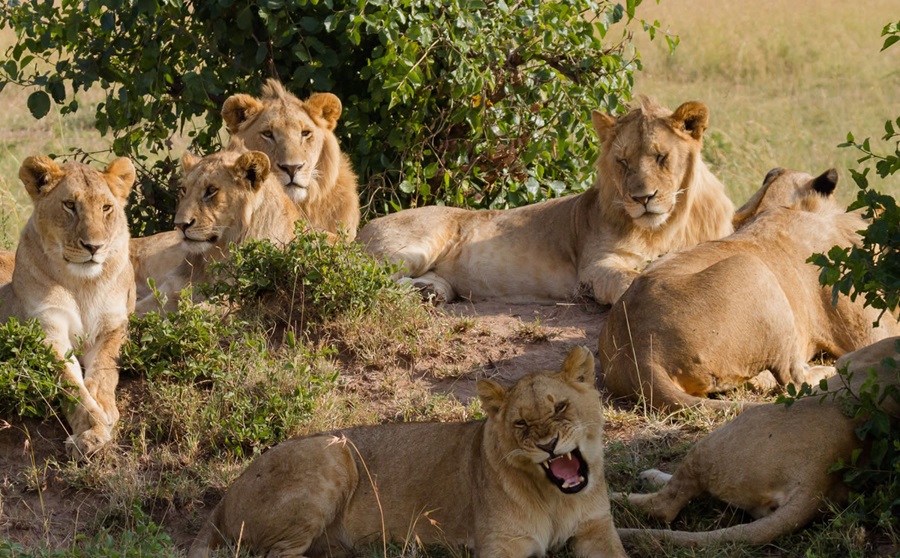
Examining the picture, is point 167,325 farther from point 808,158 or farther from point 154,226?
point 808,158

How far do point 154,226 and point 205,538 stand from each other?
406cm

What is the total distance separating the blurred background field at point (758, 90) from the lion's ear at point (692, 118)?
A: 13.4 feet

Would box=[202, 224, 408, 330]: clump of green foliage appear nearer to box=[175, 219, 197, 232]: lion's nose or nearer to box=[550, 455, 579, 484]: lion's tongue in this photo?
box=[175, 219, 197, 232]: lion's nose

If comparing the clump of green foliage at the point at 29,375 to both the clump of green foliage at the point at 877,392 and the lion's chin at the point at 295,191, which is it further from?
the clump of green foliage at the point at 877,392

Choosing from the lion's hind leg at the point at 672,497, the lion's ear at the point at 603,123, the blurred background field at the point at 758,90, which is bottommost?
the blurred background field at the point at 758,90

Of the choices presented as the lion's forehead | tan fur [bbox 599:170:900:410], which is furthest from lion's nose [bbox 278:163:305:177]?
the lion's forehead

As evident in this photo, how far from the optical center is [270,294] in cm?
634

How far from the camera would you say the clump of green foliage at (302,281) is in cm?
618

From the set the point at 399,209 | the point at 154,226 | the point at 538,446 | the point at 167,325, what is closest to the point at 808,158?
the point at 399,209

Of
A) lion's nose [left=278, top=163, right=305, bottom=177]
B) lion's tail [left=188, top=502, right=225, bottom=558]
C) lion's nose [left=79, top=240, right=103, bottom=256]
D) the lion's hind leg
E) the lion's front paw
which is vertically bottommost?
the lion's front paw

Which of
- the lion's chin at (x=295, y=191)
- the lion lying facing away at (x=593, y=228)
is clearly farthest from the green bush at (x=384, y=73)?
the lion's chin at (x=295, y=191)

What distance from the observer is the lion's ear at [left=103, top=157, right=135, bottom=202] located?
587 cm

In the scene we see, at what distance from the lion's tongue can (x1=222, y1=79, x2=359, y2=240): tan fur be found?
3.43 m

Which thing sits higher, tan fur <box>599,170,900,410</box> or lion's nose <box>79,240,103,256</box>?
lion's nose <box>79,240,103,256</box>
